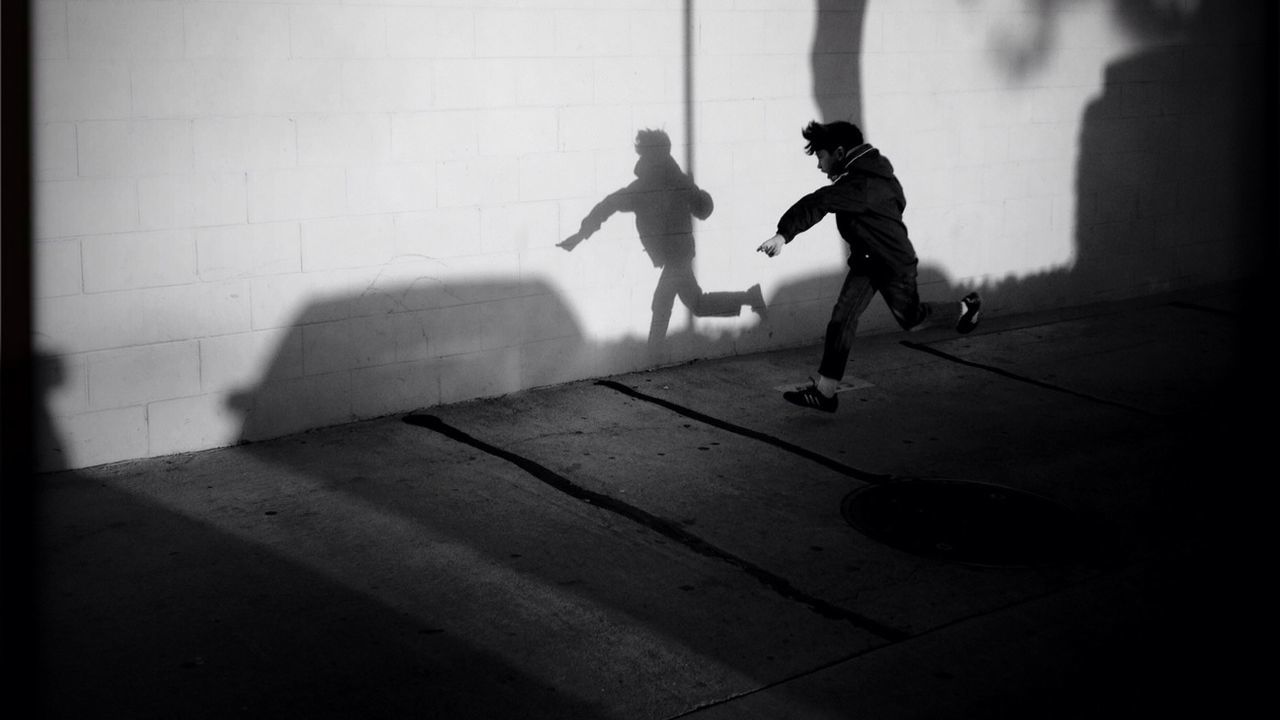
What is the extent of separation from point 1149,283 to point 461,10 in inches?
271

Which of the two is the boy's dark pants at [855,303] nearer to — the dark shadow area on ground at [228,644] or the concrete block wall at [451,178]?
the concrete block wall at [451,178]

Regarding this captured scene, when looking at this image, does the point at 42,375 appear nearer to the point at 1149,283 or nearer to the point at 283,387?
the point at 283,387

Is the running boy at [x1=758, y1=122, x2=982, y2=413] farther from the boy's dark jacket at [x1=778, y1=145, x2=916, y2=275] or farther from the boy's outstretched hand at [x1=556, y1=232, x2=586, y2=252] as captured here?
the boy's outstretched hand at [x1=556, y1=232, x2=586, y2=252]

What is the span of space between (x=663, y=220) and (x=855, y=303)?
4.88 ft

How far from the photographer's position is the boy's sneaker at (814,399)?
7672 mm

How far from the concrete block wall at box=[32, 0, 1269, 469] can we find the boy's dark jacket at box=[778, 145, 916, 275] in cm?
137

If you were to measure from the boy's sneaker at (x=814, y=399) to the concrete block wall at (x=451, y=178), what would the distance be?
124 centimetres

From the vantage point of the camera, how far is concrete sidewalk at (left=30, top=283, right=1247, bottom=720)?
4.42 meters

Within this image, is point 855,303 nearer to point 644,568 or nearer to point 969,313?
point 969,313

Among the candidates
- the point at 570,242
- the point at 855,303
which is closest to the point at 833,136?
the point at 855,303

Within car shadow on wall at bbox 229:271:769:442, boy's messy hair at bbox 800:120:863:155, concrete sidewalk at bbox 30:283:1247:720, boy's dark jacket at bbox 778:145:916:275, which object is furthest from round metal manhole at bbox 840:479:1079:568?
car shadow on wall at bbox 229:271:769:442

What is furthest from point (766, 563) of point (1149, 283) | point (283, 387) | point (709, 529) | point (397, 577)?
point (1149, 283)

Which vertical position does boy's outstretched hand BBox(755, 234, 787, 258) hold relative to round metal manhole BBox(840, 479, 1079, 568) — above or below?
above

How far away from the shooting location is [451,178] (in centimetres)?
748
